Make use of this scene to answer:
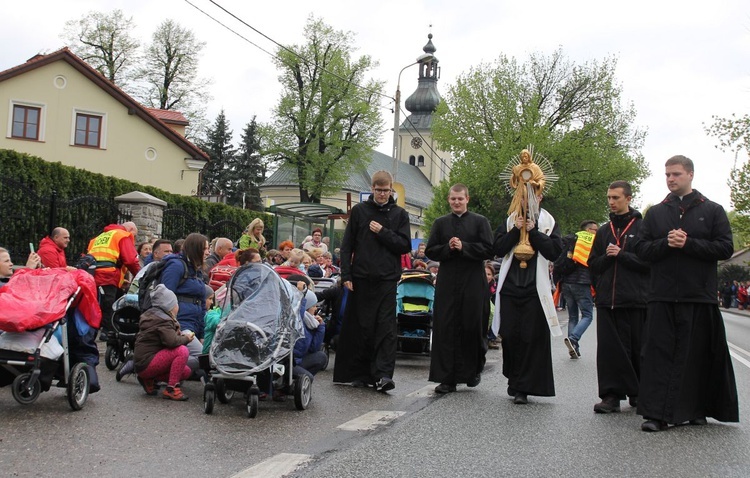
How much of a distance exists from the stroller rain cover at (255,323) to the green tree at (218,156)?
220 feet

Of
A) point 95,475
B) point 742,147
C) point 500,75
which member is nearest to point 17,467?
point 95,475

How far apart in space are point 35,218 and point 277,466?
11.4m

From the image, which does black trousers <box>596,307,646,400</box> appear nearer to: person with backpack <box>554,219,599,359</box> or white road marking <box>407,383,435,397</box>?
white road marking <box>407,383,435,397</box>

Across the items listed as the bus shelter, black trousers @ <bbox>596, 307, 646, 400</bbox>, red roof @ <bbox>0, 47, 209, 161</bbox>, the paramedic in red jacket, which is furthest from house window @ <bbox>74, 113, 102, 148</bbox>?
black trousers @ <bbox>596, 307, 646, 400</bbox>

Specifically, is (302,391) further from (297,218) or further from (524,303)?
(297,218)

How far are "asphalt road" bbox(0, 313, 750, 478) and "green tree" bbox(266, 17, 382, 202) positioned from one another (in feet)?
162

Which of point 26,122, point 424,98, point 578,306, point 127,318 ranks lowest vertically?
point 127,318

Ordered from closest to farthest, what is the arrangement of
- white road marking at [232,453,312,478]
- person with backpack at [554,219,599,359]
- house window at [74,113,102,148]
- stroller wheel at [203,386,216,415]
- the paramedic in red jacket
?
white road marking at [232,453,312,478], stroller wheel at [203,386,216,415], the paramedic in red jacket, person with backpack at [554,219,599,359], house window at [74,113,102,148]

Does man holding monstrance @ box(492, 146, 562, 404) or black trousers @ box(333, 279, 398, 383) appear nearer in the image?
man holding monstrance @ box(492, 146, 562, 404)

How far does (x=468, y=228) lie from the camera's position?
9.02 meters

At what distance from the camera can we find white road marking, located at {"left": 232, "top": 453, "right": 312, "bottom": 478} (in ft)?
16.2

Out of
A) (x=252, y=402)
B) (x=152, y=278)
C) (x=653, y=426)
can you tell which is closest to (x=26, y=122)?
(x=152, y=278)

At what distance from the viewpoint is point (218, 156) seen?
76750 millimetres

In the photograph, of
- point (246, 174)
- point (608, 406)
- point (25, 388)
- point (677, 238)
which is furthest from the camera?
point (246, 174)
